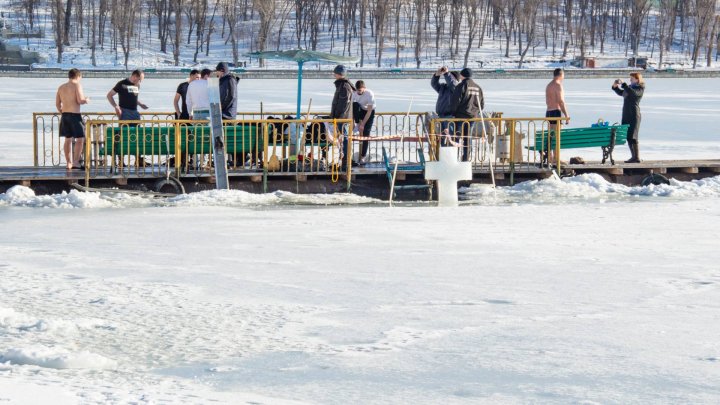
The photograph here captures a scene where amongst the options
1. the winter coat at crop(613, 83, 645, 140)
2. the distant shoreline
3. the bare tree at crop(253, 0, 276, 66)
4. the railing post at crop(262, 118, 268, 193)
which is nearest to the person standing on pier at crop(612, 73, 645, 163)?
the winter coat at crop(613, 83, 645, 140)

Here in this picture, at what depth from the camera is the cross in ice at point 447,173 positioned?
1564cm

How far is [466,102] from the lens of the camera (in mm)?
16578

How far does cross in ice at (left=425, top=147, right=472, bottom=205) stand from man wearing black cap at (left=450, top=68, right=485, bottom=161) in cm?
76

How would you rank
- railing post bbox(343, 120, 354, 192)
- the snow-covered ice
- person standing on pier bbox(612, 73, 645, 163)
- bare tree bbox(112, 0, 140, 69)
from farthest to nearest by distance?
bare tree bbox(112, 0, 140, 69), person standing on pier bbox(612, 73, 645, 163), railing post bbox(343, 120, 354, 192), the snow-covered ice

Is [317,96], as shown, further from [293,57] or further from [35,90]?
[293,57]

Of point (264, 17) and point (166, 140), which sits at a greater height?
point (264, 17)

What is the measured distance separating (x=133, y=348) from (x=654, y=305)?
377 centimetres

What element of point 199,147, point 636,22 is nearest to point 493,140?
point 199,147

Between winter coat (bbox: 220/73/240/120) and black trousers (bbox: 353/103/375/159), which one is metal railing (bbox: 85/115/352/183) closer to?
winter coat (bbox: 220/73/240/120)

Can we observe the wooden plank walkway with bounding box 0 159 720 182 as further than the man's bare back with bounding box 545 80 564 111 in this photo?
No

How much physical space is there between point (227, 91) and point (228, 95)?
0.19 ft

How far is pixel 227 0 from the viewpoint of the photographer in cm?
11744

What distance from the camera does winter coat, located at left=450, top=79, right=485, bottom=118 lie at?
16453 mm

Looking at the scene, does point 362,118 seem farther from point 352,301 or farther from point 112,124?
point 352,301
